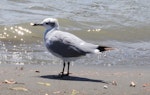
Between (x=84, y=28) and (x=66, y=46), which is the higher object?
(x=84, y=28)

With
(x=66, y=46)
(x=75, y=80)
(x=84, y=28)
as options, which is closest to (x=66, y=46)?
(x=66, y=46)

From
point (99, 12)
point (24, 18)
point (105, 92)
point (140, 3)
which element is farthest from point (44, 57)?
point (140, 3)

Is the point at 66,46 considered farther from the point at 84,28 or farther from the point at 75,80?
the point at 84,28

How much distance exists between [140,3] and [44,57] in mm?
7465

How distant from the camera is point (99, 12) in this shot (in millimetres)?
13266

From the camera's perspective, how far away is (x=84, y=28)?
11.4 metres

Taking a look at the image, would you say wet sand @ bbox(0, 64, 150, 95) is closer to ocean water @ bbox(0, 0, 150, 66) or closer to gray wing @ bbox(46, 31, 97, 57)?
gray wing @ bbox(46, 31, 97, 57)

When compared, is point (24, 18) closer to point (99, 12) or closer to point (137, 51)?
point (99, 12)

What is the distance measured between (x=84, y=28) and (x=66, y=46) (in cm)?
477

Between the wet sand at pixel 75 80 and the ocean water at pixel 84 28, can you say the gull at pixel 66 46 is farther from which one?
the ocean water at pixel 84 28

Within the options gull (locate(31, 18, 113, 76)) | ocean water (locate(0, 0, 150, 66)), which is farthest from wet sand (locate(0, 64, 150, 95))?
ocean water (locate(0, 0, 150, 66))

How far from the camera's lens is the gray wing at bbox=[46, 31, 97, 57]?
6.63 m

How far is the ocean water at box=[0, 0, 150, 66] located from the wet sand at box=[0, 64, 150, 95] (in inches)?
21.7

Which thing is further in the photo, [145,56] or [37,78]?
[145,56]
